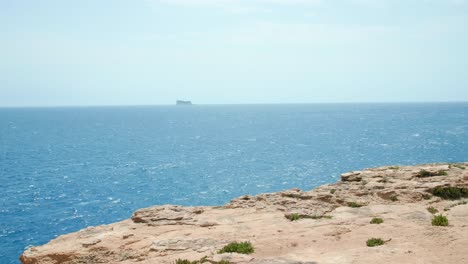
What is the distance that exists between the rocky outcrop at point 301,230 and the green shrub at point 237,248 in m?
0.36

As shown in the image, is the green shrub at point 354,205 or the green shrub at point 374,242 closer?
the green shrub at point 374,242

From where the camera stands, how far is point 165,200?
70.8 m

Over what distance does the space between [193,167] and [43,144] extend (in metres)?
74.2

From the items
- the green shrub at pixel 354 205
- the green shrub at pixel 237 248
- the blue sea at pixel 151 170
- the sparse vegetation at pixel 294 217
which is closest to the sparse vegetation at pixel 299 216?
the sparse vegetation at pixel 294 217

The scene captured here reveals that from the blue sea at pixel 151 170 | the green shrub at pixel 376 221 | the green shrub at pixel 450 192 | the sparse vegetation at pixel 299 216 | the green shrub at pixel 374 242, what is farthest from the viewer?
the blue sea at pixel 151 170

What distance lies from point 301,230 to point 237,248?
14.7 feet

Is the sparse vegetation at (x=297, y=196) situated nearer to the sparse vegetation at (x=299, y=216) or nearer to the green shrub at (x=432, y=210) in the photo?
the sparse vegetation at (x=299, y=216)

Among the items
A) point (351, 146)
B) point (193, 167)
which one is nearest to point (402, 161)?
point (351, 146)

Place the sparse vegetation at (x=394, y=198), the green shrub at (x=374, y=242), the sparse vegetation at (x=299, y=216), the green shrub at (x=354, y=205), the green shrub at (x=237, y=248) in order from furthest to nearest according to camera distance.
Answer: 1. the sparse vegetation at (x=394, y=198)
2. the green shrub at (x=354, y=205)
3. the sparse vegetation at (x=299, y=216)
4. the green shrub at (x=374, y=242)
5. the green shrub at (x=237, y=248)

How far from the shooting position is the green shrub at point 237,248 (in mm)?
17922

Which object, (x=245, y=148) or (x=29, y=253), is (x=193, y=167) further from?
(x=29, y=253)

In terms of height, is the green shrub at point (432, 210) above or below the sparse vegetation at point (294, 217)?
above

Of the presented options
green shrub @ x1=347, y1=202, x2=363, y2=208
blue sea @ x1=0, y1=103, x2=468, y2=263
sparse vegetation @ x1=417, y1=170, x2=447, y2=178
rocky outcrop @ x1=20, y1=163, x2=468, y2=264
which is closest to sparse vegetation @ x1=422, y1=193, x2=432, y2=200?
rocky outcrop @ x1=20, y1=163, x2=468, y2=264

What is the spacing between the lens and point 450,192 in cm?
2639
